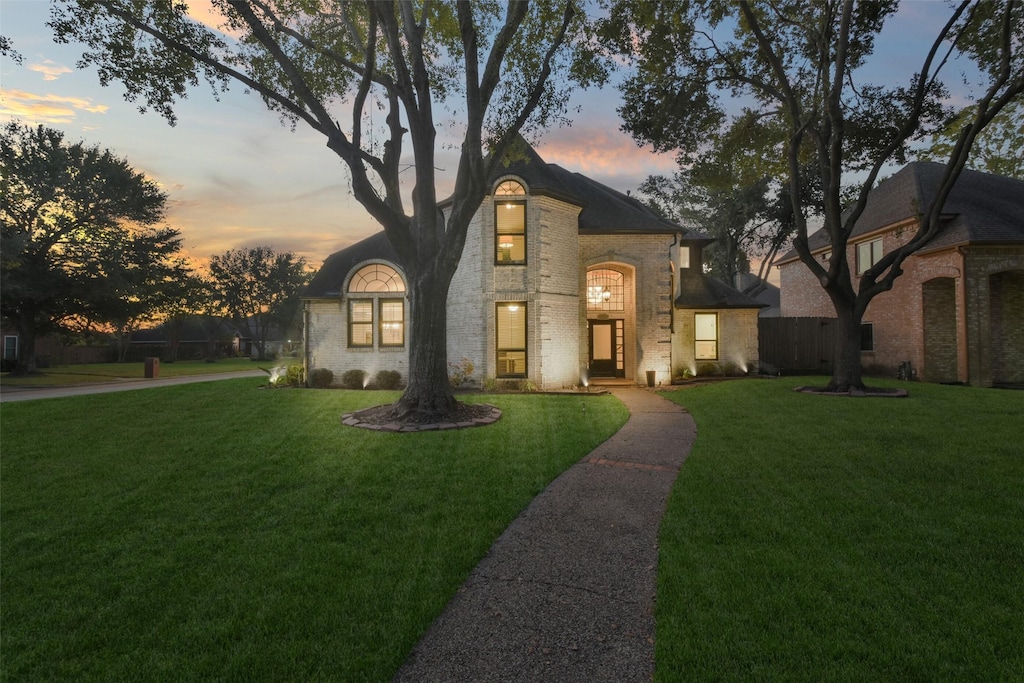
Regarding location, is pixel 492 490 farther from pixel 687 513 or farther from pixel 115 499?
pixel 115 499

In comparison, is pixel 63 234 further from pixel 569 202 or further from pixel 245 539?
pixel 245 539

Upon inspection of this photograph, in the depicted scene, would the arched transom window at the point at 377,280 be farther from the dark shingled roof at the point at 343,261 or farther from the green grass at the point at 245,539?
the green grass at the point at 245,539

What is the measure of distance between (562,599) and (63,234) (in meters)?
32.3

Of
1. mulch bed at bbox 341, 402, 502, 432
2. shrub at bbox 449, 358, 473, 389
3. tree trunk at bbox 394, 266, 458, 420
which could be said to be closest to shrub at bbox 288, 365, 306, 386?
shrub at bbox 449, 358, 473, 389

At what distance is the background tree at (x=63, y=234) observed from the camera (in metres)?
22.0

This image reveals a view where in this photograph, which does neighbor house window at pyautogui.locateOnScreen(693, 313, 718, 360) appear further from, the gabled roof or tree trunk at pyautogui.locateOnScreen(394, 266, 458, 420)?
tree trunk at pyautogui.locateOnScreen(394, 266, 458, 420)

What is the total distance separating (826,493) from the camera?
506 cm

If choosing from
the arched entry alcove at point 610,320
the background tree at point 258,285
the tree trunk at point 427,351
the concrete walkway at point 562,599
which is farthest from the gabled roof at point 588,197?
the background tree at point 258,285

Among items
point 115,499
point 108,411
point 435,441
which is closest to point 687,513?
point 435,441

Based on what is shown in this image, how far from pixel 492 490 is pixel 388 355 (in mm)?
11801

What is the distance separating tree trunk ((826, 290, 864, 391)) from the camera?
13.0m

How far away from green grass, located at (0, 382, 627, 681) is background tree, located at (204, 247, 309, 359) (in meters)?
47.5

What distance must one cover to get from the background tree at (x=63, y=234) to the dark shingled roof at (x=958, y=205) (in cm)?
3715

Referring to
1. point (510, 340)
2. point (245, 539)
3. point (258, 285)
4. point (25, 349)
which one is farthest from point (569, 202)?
point (258, 285)
